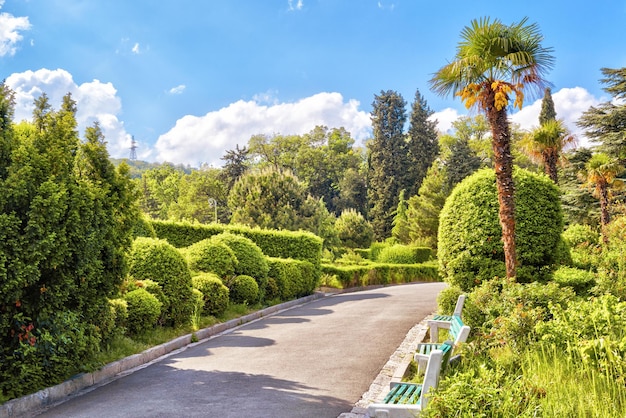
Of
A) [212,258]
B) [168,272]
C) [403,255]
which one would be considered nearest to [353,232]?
[403,255]

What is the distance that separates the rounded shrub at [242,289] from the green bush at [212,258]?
0.29m

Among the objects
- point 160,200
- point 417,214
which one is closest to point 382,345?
point 417,214

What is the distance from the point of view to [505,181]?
11.2 metres

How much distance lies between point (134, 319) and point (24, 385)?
3.16 meters

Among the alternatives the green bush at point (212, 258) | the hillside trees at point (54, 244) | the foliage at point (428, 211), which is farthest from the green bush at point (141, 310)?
the foliage at point (428, 211)

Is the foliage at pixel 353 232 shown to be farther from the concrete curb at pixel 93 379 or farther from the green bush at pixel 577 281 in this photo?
the green bush at pixel 577 281

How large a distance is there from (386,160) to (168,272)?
5054cm

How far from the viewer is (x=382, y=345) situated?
987 cm

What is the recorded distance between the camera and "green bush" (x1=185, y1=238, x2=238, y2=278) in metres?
14.6

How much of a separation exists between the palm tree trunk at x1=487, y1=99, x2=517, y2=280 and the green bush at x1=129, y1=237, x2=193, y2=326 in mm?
6545

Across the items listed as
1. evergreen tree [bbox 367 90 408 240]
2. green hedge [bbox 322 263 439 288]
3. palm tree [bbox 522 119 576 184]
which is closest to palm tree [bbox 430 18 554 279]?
palm tree [bbox 522 119 576 184]

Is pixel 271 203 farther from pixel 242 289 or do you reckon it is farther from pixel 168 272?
pixel 168 272

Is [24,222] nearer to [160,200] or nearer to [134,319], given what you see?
[134,319]

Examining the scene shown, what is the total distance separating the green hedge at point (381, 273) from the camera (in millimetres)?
27203
